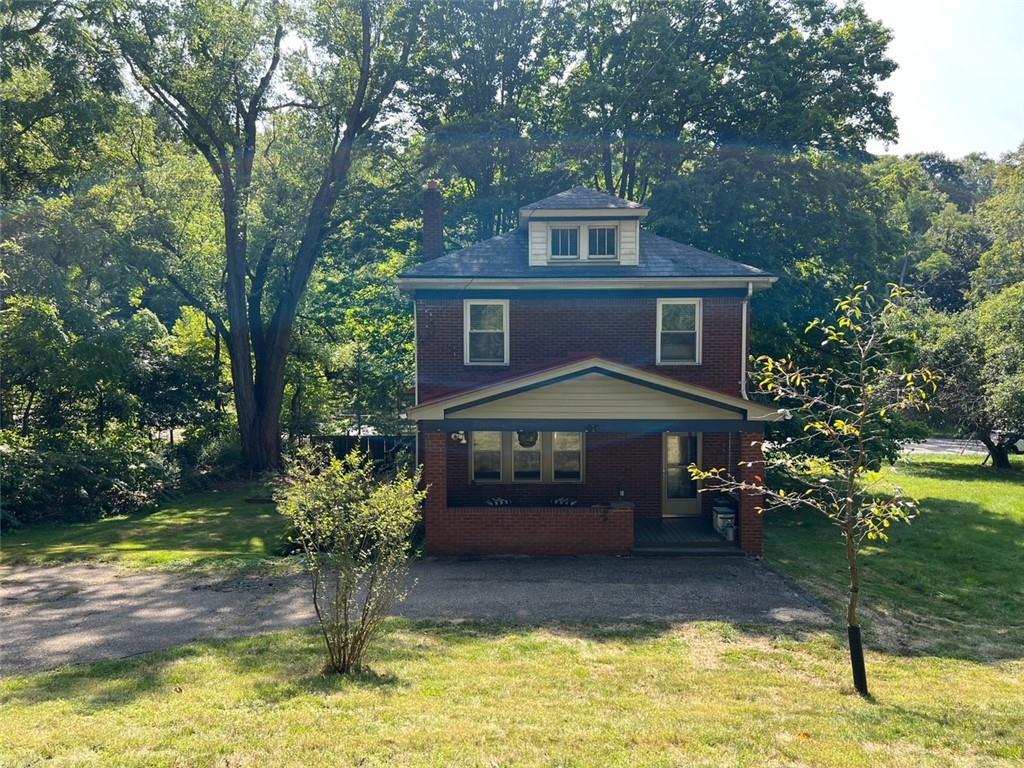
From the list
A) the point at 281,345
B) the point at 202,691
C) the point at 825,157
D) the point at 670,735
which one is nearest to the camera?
the point at 670,735

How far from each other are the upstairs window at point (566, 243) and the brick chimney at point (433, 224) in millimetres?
4466

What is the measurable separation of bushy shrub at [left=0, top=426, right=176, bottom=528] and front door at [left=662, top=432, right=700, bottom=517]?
15.2 metres

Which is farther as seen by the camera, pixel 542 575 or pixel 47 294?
pixel 47 294

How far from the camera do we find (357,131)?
89.0 ft

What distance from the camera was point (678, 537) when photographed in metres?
15.9

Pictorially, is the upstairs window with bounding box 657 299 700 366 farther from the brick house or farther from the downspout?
the downspout

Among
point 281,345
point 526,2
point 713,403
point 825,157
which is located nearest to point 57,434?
point 281,345

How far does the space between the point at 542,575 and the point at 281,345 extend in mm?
18021

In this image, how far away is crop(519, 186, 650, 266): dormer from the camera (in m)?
17.3

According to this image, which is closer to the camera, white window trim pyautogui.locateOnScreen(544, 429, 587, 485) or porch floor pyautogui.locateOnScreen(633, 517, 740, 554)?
porch floor pyautogui.locateOnScreen(633, 517, 740, 554)

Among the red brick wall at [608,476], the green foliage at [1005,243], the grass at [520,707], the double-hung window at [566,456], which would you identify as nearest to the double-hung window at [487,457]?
the red brick wall at [608,476]

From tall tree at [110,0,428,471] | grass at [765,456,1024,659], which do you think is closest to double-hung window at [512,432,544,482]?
grass at [765,456,1024,659]

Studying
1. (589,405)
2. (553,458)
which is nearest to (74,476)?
(553,458)

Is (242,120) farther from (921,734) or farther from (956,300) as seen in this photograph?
(956,300)
